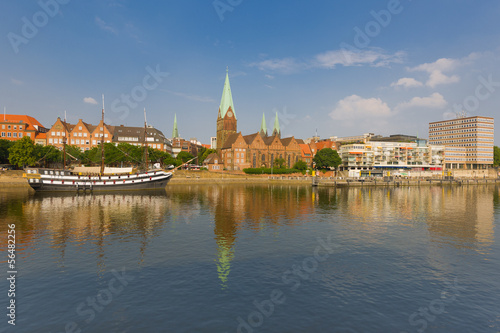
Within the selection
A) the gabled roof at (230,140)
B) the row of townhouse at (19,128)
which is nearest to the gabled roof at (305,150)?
the gabled roof at (230,140)

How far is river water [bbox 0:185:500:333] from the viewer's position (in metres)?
14.9

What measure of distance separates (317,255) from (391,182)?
114087mm

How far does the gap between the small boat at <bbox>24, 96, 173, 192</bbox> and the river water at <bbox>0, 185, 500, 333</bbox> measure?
42800mm

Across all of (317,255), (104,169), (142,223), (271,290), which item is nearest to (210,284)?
(271,290)

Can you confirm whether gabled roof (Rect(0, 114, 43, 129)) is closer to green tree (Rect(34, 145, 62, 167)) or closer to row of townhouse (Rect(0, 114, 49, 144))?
row of townhouse (Rect(0, 114, 49, 144))

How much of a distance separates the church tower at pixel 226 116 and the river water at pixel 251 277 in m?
130

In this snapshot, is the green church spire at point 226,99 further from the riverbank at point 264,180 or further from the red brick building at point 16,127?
the red brick building at point 16,127

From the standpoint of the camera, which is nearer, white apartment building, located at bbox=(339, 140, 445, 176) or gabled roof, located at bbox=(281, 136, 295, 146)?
gabled roof, located at bbox=(281, 136, 295, 146)


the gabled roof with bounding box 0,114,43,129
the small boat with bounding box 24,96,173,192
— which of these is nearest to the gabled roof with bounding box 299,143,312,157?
the small boat with bounding box 24,96,173,192

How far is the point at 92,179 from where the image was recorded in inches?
3125

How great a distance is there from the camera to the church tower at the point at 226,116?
165 m

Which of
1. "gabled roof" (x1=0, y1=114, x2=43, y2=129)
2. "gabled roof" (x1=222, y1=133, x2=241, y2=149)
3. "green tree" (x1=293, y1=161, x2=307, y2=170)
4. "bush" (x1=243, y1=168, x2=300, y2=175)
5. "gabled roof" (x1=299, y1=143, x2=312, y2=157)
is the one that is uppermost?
"gabled roof" (x1=0, y1=114, x2=43, y2=129)

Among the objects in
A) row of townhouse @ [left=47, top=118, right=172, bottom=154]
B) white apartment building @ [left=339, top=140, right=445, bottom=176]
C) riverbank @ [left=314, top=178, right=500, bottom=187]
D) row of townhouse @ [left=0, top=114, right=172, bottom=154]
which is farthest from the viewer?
white apartment building @ [left=339, top=140, right=445, bottom=176]

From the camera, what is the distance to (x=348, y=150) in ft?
550
